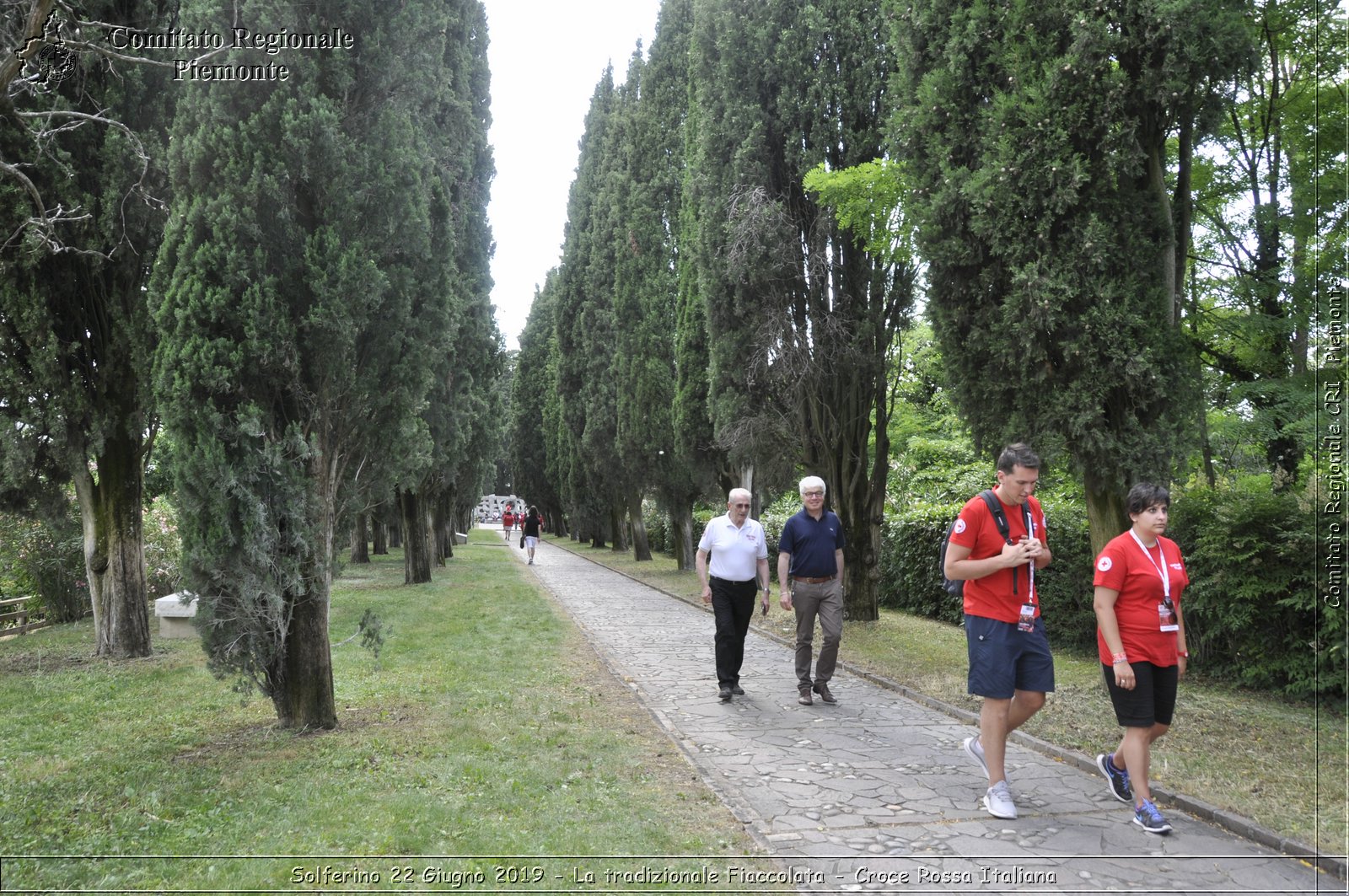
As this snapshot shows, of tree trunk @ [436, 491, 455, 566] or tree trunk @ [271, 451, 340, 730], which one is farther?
tree trunk @ [436, 491, 455, 566]

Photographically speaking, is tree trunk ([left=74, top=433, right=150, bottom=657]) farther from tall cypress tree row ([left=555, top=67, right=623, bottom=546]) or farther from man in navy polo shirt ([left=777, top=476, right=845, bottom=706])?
tall cypress tree row ([left=555, top=67, right=623, bottom=546])

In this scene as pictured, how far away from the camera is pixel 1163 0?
730 centimetres

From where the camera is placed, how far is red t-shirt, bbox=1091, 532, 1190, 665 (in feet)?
15.9

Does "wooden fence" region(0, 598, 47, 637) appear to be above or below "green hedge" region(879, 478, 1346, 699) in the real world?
below

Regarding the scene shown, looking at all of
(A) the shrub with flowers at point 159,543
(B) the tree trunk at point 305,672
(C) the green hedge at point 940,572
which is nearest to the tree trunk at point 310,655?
(B) the tree trunk at point 305,672

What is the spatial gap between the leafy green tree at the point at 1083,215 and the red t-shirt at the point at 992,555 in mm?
3033

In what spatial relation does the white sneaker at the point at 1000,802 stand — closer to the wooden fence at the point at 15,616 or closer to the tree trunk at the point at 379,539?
the wooden fence at the point at 15,616

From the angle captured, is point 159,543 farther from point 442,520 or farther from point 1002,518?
point 1002,518

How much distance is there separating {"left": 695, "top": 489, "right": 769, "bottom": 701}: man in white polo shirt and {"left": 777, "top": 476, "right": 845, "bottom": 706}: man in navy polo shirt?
35 cm

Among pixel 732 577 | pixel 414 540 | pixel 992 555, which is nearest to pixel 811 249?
pixel 732 577

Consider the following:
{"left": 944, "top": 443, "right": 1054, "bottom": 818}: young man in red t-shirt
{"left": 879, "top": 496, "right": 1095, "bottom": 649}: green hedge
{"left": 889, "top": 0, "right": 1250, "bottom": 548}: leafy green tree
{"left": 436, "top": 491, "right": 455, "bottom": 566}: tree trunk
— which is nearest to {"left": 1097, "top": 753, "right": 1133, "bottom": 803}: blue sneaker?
{"left": 944, "top": 443, "right": 1054, "bottom": 818}: young man in red t-shirt

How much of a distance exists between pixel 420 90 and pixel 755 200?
7.21m

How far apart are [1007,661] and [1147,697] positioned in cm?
73

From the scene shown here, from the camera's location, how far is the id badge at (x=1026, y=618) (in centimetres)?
514
